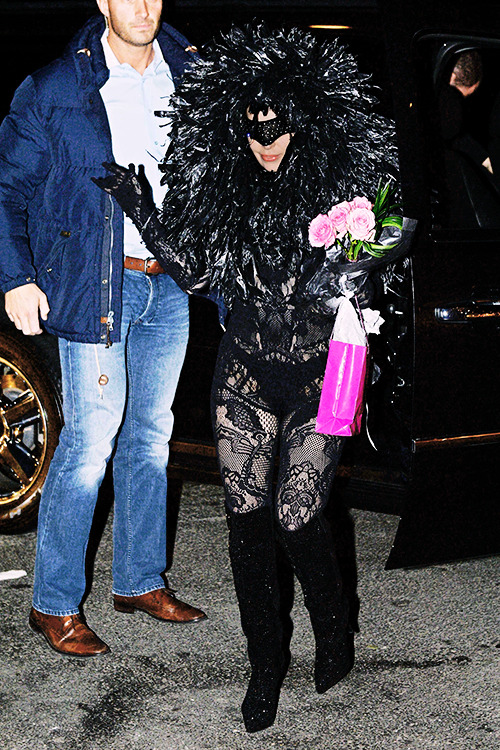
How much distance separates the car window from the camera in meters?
3.53

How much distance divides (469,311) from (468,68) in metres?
0.86

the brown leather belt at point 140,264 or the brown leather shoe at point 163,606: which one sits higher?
the brown leather belt at point 140,264

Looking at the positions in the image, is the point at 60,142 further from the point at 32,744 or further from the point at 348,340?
the point at 32,744

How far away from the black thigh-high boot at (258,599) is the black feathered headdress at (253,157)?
2.14 feet

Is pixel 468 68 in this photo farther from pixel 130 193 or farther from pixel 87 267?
pixel 87 267

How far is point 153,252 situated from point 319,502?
0.87m

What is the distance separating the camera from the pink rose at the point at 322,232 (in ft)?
9.55

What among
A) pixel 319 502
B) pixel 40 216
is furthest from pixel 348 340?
pixel 40 216

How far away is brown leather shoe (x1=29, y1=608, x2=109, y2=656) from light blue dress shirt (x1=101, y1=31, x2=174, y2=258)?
1.22m

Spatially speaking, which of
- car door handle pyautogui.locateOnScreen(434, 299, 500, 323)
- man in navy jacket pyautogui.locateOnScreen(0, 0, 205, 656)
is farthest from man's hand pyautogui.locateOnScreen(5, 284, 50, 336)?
car door handle pyautogui.locateOnScreen(434, 299, 500, 323)

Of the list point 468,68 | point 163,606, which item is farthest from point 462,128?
point 163,606

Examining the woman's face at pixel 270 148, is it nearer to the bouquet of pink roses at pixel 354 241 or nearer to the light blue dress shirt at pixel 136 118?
the bouquet of pink roses at pixel 354 241

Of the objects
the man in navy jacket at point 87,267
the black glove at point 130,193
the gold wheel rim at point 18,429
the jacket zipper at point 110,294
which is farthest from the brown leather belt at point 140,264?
the gold wheel rim at point 18,429

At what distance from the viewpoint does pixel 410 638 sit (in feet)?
12.1
